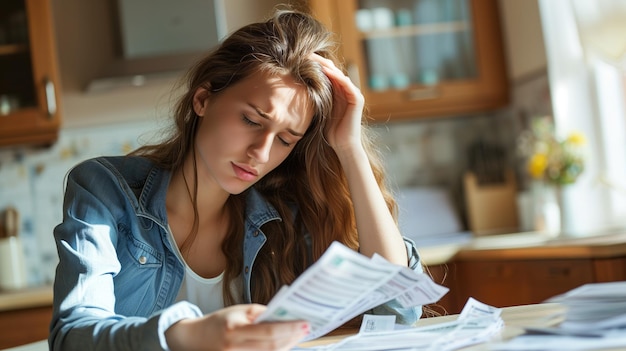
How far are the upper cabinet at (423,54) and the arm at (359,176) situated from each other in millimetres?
1757

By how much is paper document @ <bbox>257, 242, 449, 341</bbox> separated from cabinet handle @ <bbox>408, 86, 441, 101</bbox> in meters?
2.38

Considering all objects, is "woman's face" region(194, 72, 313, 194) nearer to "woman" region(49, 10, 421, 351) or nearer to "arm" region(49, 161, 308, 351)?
"woman" region(49, 10, 421, 351)

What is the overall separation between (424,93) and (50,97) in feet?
4.78

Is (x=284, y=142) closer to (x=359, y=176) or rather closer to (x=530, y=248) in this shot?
(x=359, y=176)

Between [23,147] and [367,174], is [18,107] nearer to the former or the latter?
[23,147]

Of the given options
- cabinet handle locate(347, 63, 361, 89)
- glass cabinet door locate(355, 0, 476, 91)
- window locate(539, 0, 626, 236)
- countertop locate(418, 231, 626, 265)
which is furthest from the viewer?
glass cabinet door locate(355, 0, 476, 91)

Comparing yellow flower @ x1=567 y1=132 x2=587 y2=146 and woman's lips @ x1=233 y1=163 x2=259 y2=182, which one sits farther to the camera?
yellow flower @ x1=567 y1=132 x2=587 y2=146

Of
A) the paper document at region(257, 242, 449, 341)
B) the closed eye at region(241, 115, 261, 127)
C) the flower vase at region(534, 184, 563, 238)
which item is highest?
the closed eye at region(241, 115, 261, 127)

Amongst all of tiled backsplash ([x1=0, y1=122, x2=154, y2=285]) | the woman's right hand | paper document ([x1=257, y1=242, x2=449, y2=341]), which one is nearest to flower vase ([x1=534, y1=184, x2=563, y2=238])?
tiled backsplash ([x1=0, y1=122, x2=154, y2=285])

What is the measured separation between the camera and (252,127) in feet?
4.85

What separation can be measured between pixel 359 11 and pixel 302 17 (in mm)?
1867

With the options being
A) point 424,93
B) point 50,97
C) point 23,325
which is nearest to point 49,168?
point 50,97

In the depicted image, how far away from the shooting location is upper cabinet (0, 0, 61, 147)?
326 centimetres

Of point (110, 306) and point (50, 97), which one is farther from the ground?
point (50, 97)
